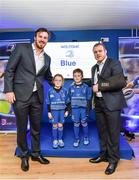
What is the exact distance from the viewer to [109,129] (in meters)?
2.60

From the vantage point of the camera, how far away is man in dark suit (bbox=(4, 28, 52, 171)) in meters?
2.48

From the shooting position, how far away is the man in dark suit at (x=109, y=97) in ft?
8.20

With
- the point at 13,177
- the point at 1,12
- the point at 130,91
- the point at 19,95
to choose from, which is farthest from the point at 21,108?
the point at 130,91

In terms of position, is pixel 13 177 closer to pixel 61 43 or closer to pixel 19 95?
pixel 19 95

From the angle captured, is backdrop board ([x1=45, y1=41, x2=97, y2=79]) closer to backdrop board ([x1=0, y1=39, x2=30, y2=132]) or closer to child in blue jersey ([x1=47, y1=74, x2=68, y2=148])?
backdrop board ([x1=0, y1=39, x2=30, y2=132])

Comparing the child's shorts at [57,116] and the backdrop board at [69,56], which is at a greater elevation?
the backdrop board at [69,56]

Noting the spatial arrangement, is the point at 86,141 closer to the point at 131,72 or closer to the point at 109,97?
the point at 109,97

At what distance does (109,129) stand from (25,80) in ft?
3.30

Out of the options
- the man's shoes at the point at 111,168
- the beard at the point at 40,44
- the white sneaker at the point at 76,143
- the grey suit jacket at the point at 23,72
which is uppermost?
the beard at the point at 40,44

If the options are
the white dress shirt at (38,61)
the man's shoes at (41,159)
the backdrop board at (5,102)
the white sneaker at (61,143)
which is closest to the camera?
the white dress shirt at (38,61)

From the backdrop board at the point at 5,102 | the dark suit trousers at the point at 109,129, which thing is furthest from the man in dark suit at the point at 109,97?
the backdrop board at the point at 5,102

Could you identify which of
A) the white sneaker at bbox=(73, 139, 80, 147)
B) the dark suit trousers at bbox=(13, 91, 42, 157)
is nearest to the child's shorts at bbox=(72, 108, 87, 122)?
the white sneaker at bbox=(73, 139, 80, 147)

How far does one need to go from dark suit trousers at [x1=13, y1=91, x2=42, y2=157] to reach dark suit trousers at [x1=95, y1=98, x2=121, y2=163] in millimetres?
655

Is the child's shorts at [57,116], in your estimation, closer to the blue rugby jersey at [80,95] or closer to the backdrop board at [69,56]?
the blue rugby jersey at [80,95]
